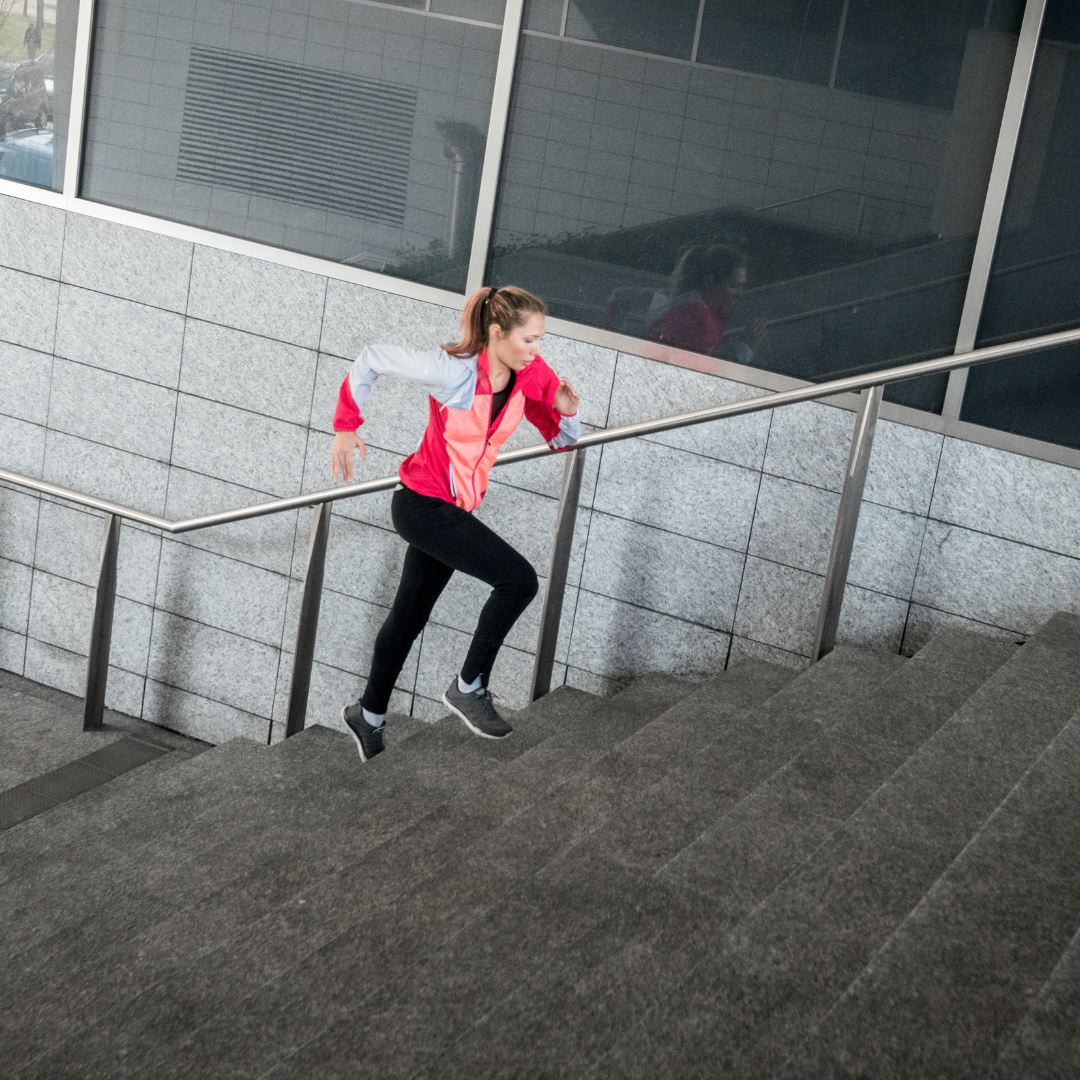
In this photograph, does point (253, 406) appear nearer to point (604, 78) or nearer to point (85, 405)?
point (85, 405)

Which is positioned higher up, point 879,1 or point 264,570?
point 879,1

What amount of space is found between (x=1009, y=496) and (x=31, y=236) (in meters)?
3.65

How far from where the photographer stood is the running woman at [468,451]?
2.96 meters

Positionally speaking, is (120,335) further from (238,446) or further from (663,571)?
(663,571)

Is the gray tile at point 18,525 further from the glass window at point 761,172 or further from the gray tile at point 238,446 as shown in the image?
the glass window at point 761,172

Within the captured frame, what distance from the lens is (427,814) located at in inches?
111

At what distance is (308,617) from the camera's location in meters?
3.68

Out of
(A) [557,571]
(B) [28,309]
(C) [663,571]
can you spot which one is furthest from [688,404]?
(B) [28,309]

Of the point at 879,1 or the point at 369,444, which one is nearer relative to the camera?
the point at 879,1

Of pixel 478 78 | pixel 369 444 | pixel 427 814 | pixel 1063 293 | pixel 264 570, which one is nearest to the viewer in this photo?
pixel 427 814

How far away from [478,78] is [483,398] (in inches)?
58.5

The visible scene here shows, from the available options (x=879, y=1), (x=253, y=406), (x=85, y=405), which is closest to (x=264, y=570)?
(x=253, y=406)

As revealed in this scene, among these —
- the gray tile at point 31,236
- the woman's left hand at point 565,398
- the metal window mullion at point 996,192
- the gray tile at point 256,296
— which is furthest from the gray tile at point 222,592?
the metal window mullion at point 996,192

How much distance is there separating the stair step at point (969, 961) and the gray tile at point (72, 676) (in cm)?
365
